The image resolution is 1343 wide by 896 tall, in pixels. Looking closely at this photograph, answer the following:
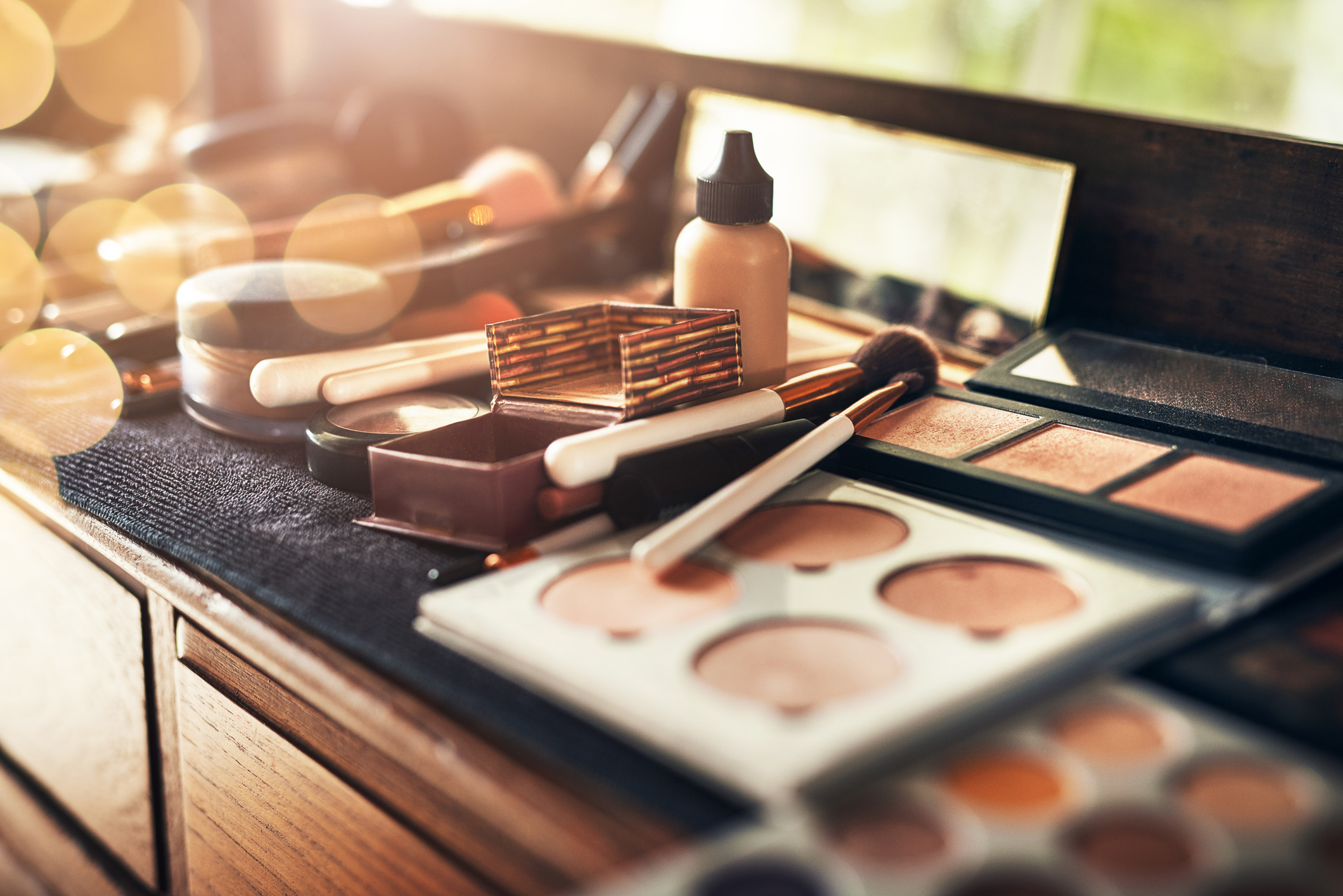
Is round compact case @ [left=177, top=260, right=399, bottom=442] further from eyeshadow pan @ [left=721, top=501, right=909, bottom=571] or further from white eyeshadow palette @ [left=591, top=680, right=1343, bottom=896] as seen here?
white eyeshadow palette @ [left=591, top=680, right=1343, bottom=896]

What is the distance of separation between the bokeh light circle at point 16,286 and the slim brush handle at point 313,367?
0.39 m

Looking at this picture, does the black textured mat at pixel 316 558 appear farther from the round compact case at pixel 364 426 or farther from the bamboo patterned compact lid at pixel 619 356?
the bamboo patterned compact lid at pixel 619 356

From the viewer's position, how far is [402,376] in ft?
2.44

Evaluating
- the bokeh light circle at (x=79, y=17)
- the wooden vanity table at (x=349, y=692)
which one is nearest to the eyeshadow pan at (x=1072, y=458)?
the wooden vanity table at (x=349, y=692)

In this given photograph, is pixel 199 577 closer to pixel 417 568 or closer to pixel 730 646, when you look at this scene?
pixel 417 568

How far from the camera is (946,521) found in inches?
24.0

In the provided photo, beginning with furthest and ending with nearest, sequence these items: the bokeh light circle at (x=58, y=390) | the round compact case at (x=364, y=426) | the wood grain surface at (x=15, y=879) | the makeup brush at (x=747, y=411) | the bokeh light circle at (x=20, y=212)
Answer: the bokeh light circle at (x=20, y=212)
the wood grain surface at (x=15, y=879)
the bokeh light circle at (x=58, y=390)
the round compact case at (x=364, y=426)
the makeup brush at (x=747, y=411)

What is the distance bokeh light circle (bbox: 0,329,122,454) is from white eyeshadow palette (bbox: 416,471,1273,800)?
16.5 inches

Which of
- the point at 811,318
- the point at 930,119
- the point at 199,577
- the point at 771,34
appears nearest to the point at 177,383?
the point at 199,577

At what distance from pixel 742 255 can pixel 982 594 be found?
0.28 metres

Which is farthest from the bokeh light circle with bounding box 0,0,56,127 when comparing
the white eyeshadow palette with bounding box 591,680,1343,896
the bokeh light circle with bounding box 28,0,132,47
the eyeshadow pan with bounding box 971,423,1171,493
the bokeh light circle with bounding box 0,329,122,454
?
the white eyeshadow palette with bounding box 591,680,1343,896

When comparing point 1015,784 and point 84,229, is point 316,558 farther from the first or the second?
point 84,229

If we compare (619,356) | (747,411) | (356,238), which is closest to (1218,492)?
(747,411)

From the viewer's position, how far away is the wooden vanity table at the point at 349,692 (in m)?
0.48
